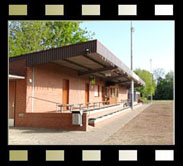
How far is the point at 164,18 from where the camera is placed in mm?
3865

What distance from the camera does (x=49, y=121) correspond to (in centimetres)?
1048

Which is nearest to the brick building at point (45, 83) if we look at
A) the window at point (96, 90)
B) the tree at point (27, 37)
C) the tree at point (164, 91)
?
A: the window at point (96, 90)

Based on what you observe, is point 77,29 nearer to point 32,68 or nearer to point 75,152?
point 32,68

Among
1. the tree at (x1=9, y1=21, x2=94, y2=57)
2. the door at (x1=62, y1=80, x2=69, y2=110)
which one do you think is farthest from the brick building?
the tree at (x1=9, y1=21, x2=94, y2=57)

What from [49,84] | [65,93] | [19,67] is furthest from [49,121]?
[65,93]

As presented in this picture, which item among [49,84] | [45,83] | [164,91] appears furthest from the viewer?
[164,91]

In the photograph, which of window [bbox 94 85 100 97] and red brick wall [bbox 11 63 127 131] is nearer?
red brick wall [bbox 11 63 127 131]

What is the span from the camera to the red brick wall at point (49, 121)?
10019 mm

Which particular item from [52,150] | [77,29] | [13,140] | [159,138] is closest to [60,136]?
[13,140]

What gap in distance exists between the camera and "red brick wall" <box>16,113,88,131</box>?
394 inches

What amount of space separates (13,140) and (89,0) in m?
5.97

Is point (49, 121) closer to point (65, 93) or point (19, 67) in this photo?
point (19, 67)

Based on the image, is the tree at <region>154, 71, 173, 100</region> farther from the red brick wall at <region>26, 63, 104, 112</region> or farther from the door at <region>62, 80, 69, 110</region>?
the door at <region>62, 80, 69, 110</region>

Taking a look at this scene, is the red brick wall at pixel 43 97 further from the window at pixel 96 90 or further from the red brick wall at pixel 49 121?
the window at pixel 96 90
